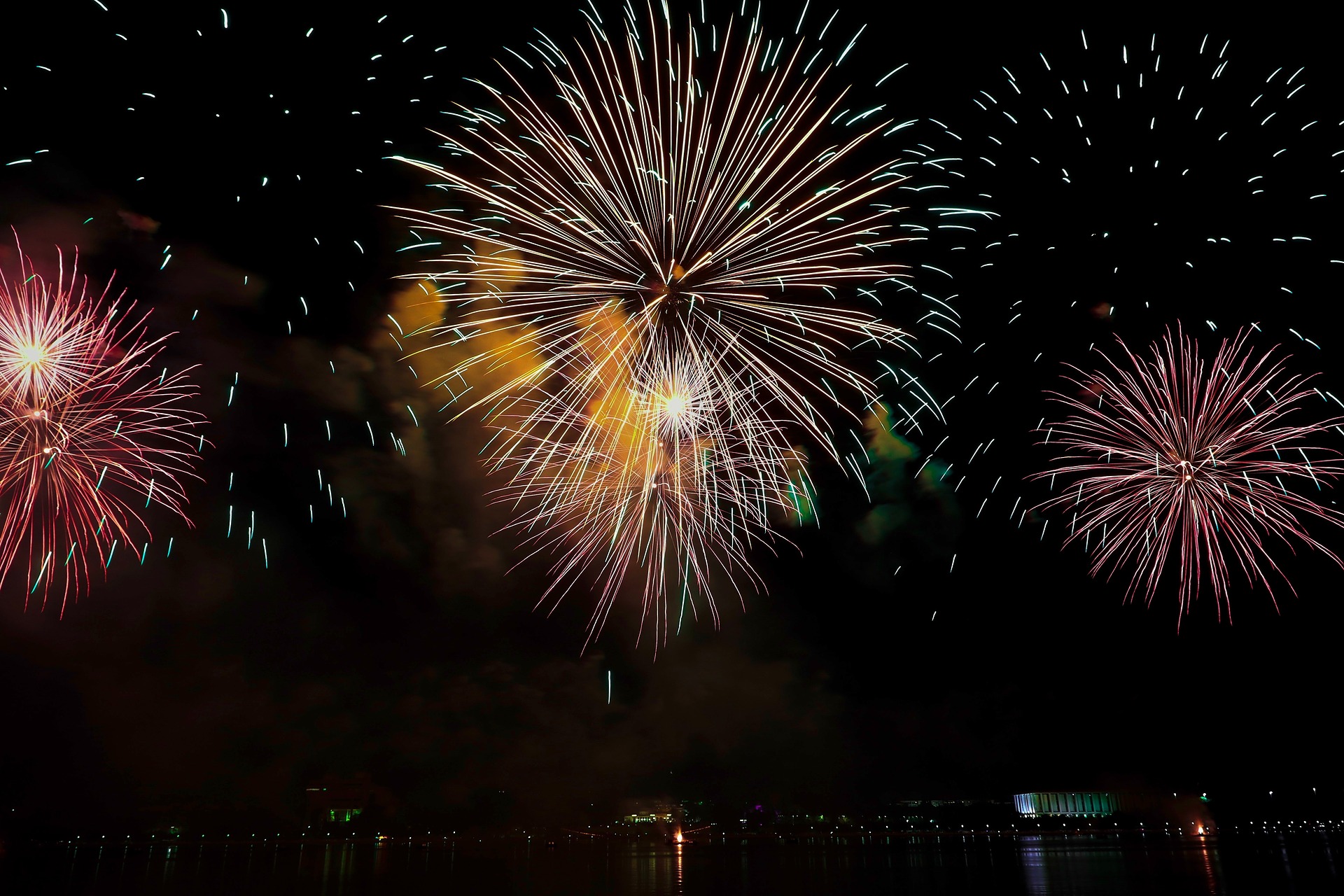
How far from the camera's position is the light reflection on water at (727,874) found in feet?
184

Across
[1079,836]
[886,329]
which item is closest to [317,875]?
[886,329]

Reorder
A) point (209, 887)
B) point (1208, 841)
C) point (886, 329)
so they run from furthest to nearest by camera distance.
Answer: point (1208, 841) → point (209, 887) → point (886, 329)

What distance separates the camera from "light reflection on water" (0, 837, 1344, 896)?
184 ft

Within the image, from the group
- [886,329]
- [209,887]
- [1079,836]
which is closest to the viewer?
[886,329]

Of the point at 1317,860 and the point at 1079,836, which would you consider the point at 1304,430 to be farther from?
Result: the point at 1079,836

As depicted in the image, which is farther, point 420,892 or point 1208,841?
point 1208,841

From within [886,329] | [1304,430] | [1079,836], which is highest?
[886,329]

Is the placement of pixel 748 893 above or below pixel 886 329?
below

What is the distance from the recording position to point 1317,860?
79.5m

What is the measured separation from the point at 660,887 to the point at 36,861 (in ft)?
292

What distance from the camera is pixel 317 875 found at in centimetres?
7844

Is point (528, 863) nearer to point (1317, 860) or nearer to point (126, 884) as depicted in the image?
point (126, 884)

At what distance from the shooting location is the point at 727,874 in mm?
76062

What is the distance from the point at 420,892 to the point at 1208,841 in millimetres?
137791
